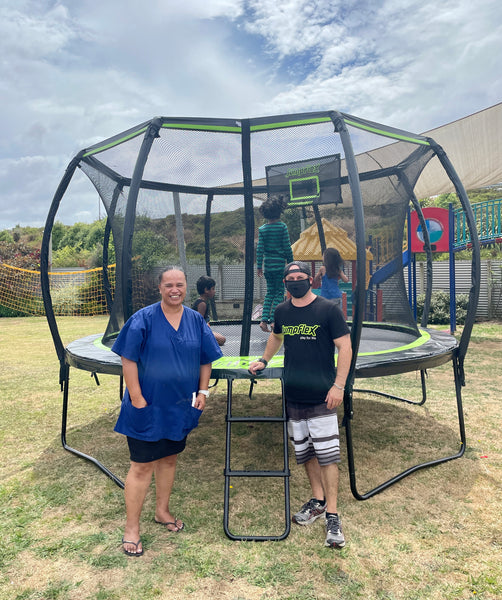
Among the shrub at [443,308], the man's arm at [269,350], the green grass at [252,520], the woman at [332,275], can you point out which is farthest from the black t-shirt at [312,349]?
the shrub at [443,308]

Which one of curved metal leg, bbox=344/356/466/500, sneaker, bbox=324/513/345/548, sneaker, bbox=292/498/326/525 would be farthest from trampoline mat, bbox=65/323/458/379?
sneaker, bbox=324/513/345/548

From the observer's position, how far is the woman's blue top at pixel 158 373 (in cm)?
215

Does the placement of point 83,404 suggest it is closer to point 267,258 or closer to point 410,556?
point 267,258

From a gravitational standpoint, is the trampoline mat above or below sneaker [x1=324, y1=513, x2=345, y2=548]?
above

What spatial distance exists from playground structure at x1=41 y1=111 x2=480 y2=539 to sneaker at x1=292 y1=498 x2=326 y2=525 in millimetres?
128

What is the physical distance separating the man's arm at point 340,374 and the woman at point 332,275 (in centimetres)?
137

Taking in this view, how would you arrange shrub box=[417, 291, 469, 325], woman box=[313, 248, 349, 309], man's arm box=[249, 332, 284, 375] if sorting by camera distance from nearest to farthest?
man's arm box=[249, 332, 284, 375], woman box=[313, 248, 349, 309], shrub box=[417, 291, 469, 325]

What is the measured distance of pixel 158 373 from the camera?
2160 mm

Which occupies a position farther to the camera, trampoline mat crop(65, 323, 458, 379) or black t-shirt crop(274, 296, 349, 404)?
trampoline mat crop(65, 323, 458, 379)

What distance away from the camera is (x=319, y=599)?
1.86 meters

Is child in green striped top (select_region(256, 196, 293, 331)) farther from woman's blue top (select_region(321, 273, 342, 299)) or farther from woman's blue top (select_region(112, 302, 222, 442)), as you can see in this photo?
woman's blue top (select_region(112, 302, 222, 442))

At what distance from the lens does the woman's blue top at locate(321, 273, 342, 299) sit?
12.3 feet

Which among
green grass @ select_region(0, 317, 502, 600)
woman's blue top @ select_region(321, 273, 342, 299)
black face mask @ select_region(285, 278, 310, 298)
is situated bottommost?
green grass @ select_region(0, 317, 502, 600)

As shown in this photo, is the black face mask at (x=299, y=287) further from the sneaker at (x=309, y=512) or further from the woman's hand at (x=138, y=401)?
the sneaker at (x=309, y=512)
